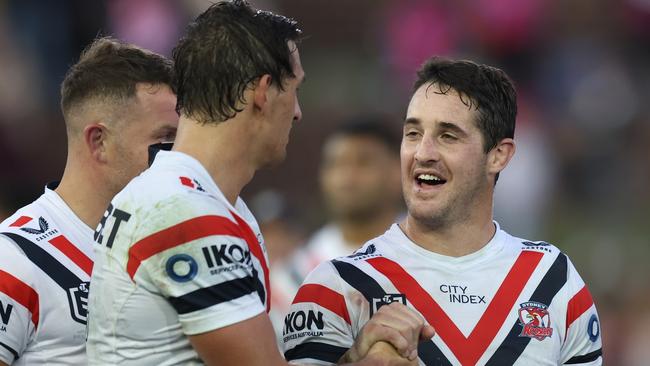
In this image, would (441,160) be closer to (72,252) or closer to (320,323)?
(320,323)

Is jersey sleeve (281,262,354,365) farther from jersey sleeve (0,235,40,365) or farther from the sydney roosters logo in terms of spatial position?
jersey sleeve (0,235,40,365)

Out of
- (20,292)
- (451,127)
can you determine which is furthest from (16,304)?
(451,127)

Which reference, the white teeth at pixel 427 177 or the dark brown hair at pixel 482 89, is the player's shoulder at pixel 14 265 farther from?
the dark brown hair at pixel 482 89

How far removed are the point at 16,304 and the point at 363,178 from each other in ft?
13.5

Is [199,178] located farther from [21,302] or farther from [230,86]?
[21,302]

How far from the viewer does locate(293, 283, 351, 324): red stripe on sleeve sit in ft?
15.8

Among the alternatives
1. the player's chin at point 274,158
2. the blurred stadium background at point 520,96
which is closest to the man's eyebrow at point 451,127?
the player's chin at point 274,158

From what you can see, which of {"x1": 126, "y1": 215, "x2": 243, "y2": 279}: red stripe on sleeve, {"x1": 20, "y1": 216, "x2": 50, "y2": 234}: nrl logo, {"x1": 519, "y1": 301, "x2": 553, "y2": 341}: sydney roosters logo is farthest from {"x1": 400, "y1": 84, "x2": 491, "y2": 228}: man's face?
{"x1": 20, "y1": 216, "x2": 50, "y2": 234}: nrl logo

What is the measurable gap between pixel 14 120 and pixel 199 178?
8.67 m

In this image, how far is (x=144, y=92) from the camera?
5.10 metres

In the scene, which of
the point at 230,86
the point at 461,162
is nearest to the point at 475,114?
the point at 461,162

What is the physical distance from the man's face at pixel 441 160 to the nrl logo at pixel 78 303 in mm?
1318

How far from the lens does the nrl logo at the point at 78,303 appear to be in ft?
15.5

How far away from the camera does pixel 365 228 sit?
27.7ft
